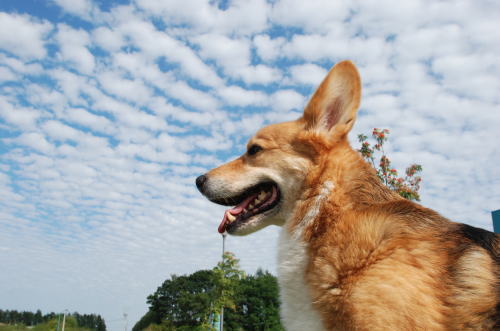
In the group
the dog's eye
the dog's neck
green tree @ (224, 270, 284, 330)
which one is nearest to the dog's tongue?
the dog's eye

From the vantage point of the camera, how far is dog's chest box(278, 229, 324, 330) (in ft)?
A: 10.8

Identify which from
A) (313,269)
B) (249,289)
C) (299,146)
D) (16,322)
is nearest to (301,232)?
(313,269)

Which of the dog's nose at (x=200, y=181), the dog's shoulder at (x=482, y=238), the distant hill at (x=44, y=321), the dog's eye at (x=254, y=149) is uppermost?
the dog's eye at (x=254, y=149)

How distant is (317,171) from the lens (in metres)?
4.07

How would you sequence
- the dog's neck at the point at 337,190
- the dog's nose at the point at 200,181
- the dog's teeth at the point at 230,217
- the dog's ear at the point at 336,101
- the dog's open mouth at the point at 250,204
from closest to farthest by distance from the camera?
1. the dog's neck at the point at 337,190
2. the dog's ear at the point at 336,101
3. the dog's open mouth at the point at 250,204
4. the dog's teeth at the point at 230,217
5. the dog's nose at the point at 200,181

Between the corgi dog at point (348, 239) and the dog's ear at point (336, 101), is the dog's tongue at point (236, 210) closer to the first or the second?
the corgi dog at point (348, 239)

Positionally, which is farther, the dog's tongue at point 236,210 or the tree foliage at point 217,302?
the tree foliage at point 217,302

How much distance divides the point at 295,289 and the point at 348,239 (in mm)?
691

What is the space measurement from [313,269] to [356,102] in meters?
1.87

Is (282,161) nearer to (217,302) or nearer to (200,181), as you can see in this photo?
(200,181)

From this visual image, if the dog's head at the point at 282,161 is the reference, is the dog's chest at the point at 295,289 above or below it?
below

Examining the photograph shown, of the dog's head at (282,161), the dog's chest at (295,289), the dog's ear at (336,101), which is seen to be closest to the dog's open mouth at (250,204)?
the dog's head at (282,161)

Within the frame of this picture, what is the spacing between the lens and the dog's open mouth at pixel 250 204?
4531 millimetres

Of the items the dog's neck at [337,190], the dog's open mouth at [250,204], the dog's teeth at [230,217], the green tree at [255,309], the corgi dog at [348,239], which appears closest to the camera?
the corgi dog at [348,239]
